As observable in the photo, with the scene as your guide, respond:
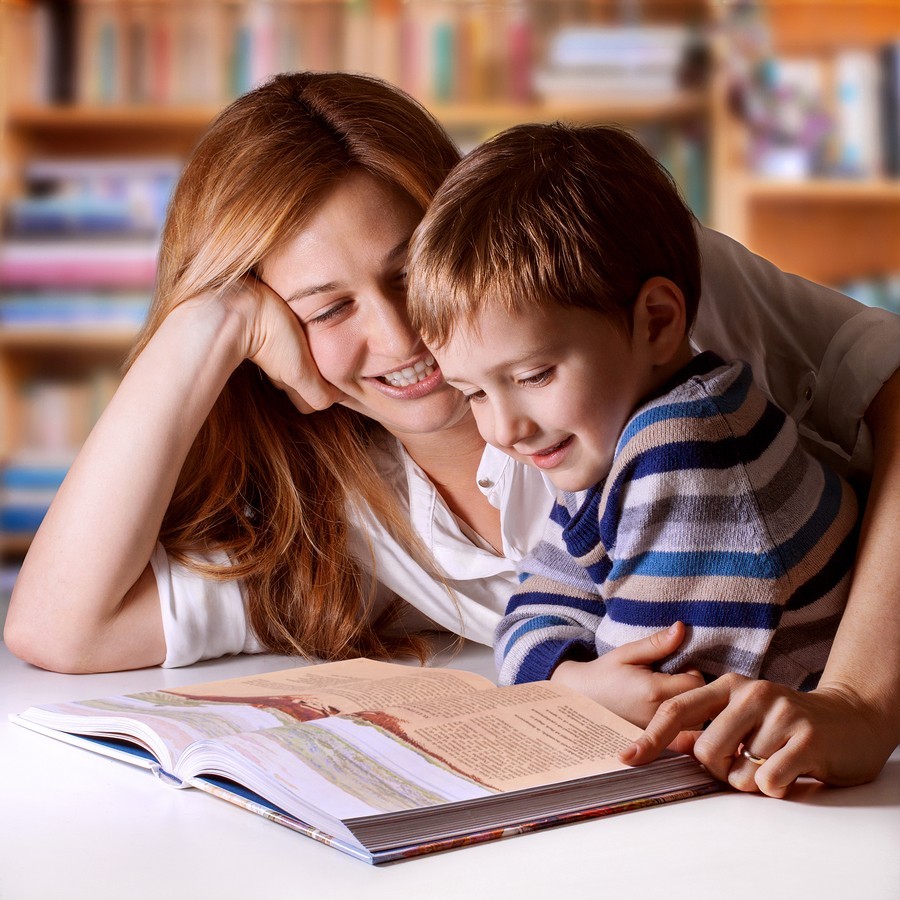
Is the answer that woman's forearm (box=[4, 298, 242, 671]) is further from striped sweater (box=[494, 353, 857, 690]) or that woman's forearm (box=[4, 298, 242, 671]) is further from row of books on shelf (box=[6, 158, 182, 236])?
row of books on shelf (box=[6, 158, 182, 236])

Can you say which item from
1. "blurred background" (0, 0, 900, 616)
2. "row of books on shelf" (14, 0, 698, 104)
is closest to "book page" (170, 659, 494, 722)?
"blurred background" (0, 0, 900, 616)

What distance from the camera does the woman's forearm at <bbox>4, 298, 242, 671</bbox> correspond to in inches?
47.9

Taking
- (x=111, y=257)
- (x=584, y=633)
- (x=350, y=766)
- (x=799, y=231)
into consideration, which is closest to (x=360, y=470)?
(x=584, y=633)

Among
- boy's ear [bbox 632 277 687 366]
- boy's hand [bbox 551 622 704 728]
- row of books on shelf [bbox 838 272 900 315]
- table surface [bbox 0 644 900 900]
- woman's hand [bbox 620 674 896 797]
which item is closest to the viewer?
table surface [bbox 0 644 900 900]

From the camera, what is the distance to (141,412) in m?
1.25

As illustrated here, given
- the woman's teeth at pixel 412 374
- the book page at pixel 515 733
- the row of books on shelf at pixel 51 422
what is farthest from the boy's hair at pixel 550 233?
the row of books on shelf at pixel 51 422

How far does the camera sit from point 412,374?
1231 mm

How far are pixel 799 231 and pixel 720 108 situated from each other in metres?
0.41

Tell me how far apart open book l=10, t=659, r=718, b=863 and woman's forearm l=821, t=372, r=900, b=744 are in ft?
0.46

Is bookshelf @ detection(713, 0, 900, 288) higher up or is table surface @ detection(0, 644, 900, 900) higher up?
bookshelf @ detection(713, 0, 900, 288)

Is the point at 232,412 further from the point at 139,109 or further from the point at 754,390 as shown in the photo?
the point at 139,109

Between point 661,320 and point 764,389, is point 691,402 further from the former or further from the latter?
point 764,389

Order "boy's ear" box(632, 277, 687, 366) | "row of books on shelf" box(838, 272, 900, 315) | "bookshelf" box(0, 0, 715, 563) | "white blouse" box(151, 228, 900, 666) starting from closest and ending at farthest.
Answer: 1. "boy's ear" box(632, 277, 687, 366)
2. "white blouse" box(151, 228, 900, 666)
3. "bookshelf" box(0, 0, 715, 563)
4. "row of books on shelf" box(838, 272, 900, 315)

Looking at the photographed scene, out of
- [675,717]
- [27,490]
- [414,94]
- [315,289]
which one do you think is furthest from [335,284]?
[27,490]
